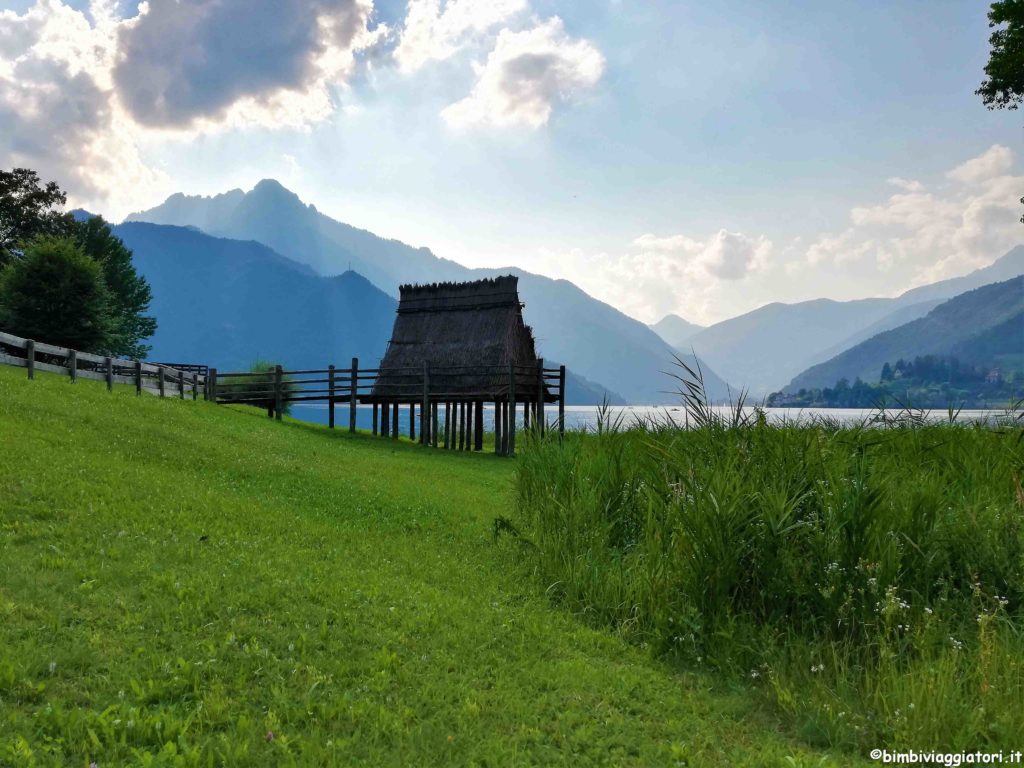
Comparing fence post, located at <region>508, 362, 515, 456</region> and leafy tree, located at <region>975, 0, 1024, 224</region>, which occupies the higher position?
leafy tree, located at <region>975, 0, 1024, 224</region>

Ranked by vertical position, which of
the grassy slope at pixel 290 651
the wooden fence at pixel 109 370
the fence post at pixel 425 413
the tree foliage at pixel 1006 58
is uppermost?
the tree foliage at pixel 1006 58

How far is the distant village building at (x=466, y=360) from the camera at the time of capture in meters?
30.1

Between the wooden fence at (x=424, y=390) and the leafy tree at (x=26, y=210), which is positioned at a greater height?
the leafy tree at (x=26, y=210)

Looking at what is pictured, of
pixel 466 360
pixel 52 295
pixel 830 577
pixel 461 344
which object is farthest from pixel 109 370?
pixel 830 577

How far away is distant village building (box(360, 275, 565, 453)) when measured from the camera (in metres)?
30.1

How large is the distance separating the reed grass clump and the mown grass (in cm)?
2

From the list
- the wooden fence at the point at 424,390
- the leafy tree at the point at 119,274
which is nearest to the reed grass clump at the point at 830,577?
the wooden fence at the point at 424,390

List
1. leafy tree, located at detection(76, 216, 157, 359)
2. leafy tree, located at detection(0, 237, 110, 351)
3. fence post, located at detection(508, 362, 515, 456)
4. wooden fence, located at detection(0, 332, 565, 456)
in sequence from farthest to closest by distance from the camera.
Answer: leafy tree, located at detection(76, 216, 157, 359) → leafy tree, located at detection(0, 237, 110, 351) → wooden fence, located at detection(0, 332, 565, 456) → fence post, located at detection(508, 362, 515, 456)

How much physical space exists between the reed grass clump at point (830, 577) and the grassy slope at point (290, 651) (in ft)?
1.96

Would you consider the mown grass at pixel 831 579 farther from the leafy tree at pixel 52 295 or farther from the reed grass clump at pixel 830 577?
the leafy tree at pixel 52 295

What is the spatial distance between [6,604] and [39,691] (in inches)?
59.2

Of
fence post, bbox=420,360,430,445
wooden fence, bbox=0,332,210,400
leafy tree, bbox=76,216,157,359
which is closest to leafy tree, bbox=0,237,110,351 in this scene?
leafy tree, bbox=76,216,157,359

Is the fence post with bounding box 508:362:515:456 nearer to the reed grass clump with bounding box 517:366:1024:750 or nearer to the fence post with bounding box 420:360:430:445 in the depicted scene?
the fence post with bounding box 420:360:430:445

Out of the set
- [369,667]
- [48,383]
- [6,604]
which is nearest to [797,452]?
[369,667]
